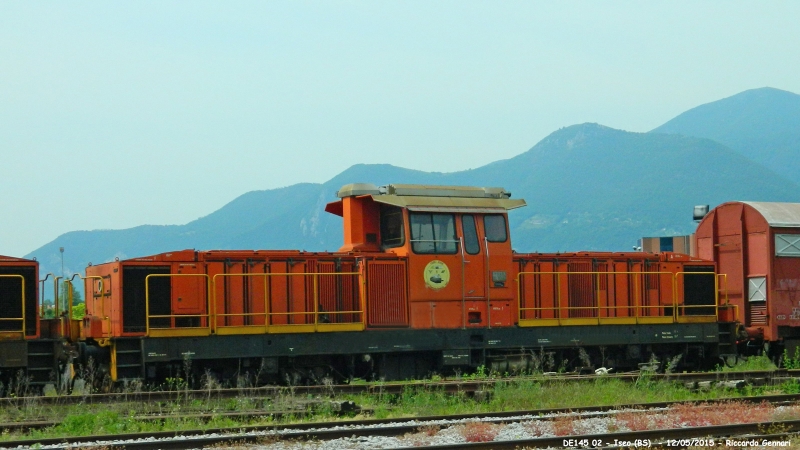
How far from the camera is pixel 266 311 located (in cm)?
1609

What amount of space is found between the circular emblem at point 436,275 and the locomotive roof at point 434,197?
3.40 ft

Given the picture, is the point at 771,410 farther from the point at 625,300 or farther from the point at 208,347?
the point at 208,347

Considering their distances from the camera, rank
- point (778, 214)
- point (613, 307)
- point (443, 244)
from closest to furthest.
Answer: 1. point (443, 244)
2. point (613, 307)
3. point (778, 214)

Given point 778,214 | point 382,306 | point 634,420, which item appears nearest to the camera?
point 634,420

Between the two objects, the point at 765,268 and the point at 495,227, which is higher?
the point at 495,227

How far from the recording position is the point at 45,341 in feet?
50.5

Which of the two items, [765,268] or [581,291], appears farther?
[765,268]

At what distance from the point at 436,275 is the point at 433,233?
2.60ft

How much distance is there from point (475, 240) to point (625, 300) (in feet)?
13.4

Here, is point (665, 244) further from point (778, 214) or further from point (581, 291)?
point (581, 291)

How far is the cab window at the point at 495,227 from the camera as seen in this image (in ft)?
58.1

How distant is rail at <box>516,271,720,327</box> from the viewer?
60.2 feet

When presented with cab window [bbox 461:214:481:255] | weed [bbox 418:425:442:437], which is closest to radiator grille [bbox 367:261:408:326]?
cab window [bbox 461:214:481:255]

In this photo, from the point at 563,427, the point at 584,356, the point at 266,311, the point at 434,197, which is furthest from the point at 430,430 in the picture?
the point at 584,356
